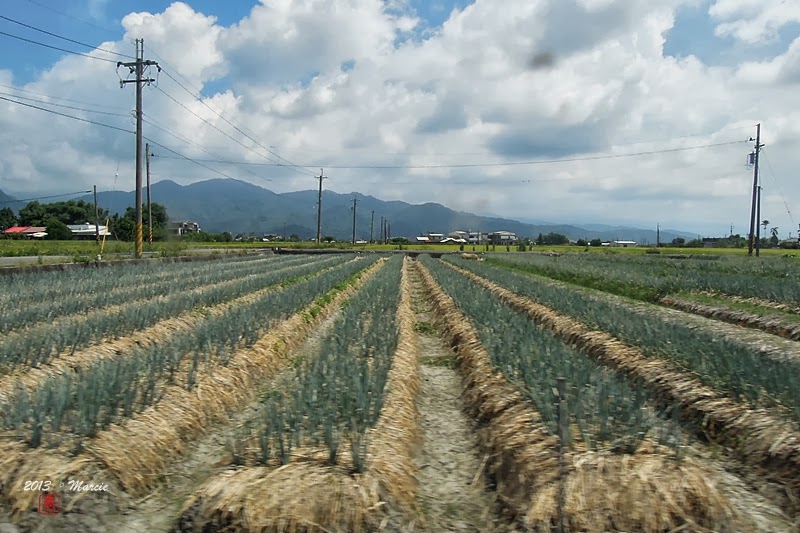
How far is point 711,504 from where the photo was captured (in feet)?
12.1

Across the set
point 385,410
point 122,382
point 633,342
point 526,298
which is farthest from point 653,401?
point 526,298

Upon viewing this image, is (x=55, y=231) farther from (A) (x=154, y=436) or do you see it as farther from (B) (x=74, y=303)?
(A) (x=154, y=436)

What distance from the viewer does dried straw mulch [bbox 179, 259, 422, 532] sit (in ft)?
11.7

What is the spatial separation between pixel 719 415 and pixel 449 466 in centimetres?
279

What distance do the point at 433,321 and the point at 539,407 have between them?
9.04 m

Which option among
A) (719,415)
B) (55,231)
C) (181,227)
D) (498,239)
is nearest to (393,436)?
(719,415)

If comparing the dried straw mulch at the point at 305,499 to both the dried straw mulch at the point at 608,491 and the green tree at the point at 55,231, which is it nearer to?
the dried straw mulch at the point at 608,491

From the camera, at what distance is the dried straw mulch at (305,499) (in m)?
3.57

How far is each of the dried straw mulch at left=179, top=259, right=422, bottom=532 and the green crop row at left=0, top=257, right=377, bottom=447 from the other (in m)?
1.41

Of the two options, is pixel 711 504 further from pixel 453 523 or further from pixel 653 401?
pixel 653 401

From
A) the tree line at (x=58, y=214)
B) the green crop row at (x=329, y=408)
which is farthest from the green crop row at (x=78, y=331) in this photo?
the tree line at (x=58, y=214)

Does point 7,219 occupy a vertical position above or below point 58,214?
below

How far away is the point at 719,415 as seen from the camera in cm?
→ 550

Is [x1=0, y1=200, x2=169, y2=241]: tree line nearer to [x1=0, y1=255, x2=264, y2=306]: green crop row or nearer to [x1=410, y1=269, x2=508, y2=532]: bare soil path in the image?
[x1=0, y1=255, x2=264, y2=306]: green crop row
